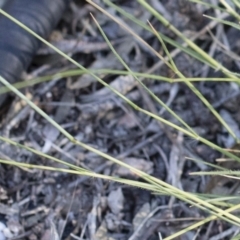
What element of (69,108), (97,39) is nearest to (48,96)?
(69,108)

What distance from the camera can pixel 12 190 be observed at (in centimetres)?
111

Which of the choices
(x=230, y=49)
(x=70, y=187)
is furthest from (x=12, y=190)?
(x=230, y=49)

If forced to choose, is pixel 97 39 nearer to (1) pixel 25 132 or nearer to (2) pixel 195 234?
(1) pixel 25 132

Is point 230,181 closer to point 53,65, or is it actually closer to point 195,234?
point 195,234

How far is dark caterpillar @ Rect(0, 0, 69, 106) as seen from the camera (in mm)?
1192

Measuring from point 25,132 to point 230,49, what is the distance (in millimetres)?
522

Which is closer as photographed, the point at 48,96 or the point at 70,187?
the point at 70,187

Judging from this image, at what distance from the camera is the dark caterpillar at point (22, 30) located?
1.19m

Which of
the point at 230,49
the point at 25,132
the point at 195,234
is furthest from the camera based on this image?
the point at 230,49

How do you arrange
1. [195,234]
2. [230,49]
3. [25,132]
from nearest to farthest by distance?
[195,234] → [25,132] → [230,49]

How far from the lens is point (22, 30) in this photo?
1.22m

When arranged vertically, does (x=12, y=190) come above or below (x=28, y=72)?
below

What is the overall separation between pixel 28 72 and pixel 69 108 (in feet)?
0.44

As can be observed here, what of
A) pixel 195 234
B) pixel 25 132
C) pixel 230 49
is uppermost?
pixel 230 49
